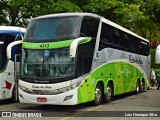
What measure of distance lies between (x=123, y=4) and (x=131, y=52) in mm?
10658

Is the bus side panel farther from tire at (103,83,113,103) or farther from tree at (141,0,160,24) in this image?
tree at (141,0,160,24)

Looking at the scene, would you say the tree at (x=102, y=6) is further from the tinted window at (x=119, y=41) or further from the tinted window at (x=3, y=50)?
the tinted window at (x=3, y=50)

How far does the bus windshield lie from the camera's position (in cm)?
1294

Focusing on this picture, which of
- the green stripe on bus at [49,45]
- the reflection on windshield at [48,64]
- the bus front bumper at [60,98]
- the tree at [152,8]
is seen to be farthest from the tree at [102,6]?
the bus front bumper at [60,98]

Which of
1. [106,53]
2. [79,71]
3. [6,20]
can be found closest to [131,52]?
[106,53]

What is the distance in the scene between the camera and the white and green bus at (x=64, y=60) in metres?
12.4

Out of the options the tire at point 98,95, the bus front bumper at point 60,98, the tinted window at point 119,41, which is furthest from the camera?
the tinted window at point 119,41

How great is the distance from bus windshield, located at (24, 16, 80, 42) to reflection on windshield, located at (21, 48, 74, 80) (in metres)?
0.54

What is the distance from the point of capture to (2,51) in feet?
49.3

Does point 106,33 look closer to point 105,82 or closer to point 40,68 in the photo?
point 105,82

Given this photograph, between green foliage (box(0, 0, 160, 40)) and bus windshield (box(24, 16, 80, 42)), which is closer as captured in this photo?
bus windshield (box(24, 16, 80, 42))

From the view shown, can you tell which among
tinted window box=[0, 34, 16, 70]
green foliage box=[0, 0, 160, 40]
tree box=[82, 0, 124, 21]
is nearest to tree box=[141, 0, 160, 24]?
green foliage box=[0, 0, 160, 40]

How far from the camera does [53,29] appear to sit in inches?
519

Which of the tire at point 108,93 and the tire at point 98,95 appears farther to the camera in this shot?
the tire at point 108,93
